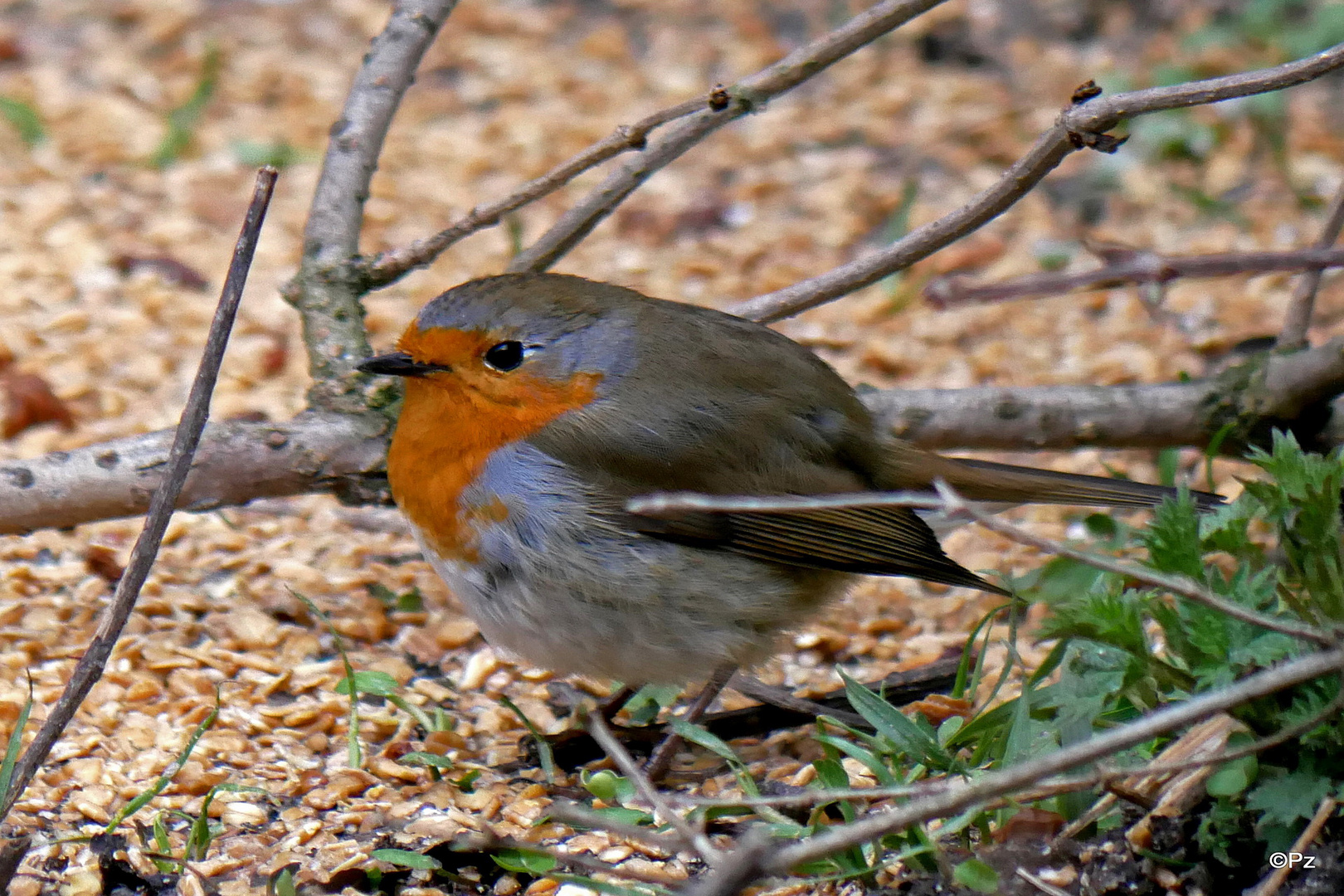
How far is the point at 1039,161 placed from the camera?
8.66 feet

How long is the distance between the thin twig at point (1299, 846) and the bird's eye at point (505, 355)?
1521 mm

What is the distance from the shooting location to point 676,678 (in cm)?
278

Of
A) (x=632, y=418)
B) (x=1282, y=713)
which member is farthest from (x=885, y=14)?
(x=1282, y=713)

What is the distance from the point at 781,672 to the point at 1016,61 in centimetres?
326

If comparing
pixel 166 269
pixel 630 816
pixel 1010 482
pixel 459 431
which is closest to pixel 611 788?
pixel 630 816

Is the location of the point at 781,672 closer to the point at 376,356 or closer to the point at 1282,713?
the point at 376,356

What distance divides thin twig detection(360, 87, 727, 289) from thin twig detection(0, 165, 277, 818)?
860 mm

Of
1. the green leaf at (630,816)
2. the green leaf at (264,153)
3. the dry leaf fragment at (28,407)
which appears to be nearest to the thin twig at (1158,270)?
the green leaf at (630,816)

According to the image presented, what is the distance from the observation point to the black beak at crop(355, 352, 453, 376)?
2740mm

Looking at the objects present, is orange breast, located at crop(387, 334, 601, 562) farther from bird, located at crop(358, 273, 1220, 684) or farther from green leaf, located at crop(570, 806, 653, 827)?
green leaf, located at crop(570, 806, 653, 827)

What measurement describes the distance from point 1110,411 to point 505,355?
1.37 metres

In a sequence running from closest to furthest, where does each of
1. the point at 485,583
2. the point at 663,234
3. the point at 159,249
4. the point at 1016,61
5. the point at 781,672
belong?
the point at 485,583 → the point at 781,672 → the point at 159,249 → the point at 663,234 → the point at 1016,61

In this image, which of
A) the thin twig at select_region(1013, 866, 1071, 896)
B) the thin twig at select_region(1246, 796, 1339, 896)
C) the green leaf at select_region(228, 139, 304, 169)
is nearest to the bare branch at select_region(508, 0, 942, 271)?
the thin twig at select_region(1013, 866, 1071, 896)

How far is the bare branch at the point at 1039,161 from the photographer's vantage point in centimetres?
214
